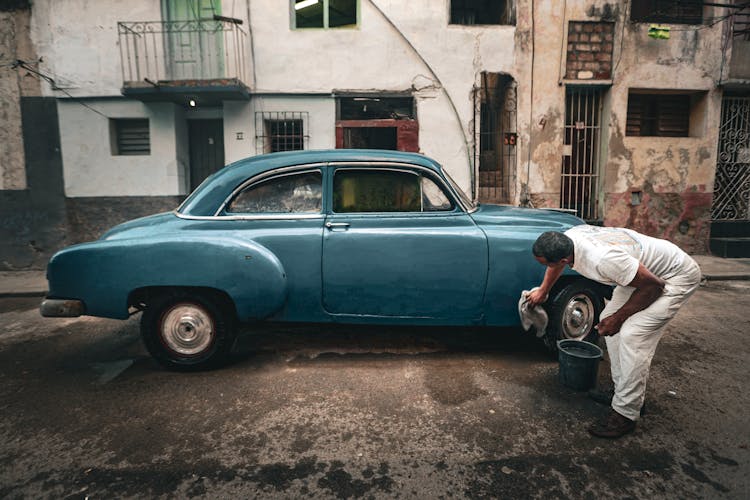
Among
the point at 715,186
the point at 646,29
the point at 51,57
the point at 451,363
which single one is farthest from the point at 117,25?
the point at 715,186

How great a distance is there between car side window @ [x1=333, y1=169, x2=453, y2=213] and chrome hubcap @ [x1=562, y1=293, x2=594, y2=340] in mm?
1348

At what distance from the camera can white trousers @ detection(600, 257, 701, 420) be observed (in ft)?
7.77

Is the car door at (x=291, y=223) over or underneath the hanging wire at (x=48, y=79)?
underneath

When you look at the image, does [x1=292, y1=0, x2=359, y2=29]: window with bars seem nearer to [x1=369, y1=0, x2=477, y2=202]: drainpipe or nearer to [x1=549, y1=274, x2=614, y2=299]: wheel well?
[x1=369, y1=0, x2=477, y2=202]: drainpipe

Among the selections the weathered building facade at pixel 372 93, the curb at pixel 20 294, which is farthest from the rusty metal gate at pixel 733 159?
the curb at pixel 20 294

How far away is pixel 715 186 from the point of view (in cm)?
954

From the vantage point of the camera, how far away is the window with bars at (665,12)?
8984 mm

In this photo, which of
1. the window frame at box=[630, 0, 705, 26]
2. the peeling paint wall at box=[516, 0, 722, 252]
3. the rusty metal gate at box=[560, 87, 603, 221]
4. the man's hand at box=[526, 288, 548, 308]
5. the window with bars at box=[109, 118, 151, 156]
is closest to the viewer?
the man's hand at box=[526, 288, 548, 308]

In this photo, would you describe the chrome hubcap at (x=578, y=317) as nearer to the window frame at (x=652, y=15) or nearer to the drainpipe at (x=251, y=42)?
the drainpipe at (x=251, y=42)

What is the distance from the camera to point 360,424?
2.60m

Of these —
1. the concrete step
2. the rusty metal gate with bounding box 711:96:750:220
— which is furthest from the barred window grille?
the rusty metal gate with bounding box 711:96:750:220

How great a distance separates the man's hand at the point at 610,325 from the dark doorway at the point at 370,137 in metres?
6.80

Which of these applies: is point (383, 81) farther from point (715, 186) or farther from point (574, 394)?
point (715, 186)

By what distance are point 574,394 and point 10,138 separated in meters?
11.0
